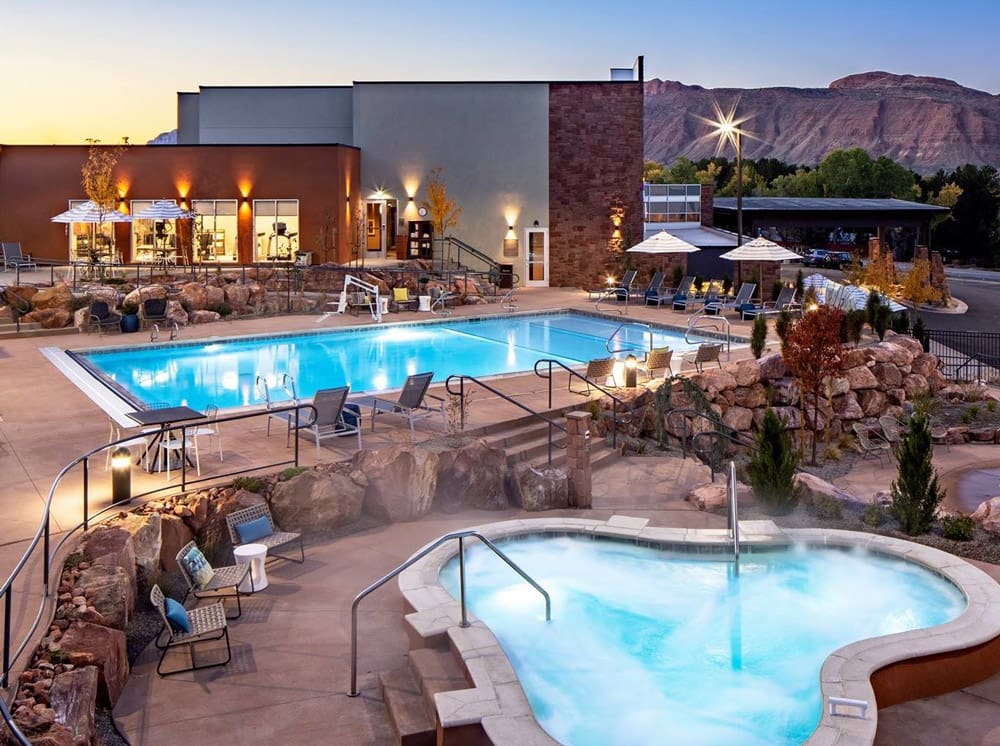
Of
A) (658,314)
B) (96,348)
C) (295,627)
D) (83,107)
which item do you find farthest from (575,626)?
(83,107)

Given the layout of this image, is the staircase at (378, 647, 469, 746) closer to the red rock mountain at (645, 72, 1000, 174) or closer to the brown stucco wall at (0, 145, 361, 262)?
the brown stucco wall at (0, 145, 361, 262)

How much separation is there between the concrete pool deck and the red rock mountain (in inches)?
6061

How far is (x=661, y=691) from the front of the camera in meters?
8.80

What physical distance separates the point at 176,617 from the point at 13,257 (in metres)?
26.8

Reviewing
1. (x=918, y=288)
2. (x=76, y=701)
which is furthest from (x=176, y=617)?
(x=918, y=288)

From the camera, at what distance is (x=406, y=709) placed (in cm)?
776

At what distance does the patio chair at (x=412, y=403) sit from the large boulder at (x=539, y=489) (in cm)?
190

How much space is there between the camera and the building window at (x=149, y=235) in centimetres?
3397

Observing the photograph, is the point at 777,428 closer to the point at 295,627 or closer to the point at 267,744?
the point at 295,627

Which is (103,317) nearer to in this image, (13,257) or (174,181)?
(13,257)

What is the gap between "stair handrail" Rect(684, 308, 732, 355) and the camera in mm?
23781

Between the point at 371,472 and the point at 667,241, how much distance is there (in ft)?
65.2

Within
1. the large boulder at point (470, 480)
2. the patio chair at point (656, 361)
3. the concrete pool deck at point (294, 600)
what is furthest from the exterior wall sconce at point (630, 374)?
the large boulder at point (470, 480)

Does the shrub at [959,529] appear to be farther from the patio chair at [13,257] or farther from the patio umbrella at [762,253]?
the patio chair at [13,257]
